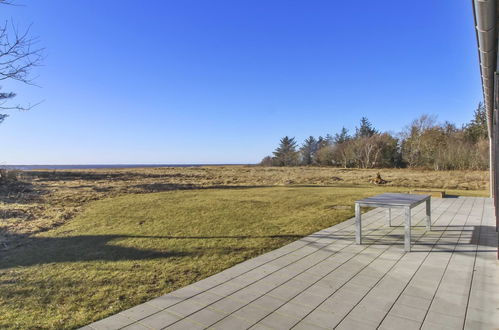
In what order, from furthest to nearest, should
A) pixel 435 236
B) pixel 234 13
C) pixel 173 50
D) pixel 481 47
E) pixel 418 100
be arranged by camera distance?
pixel 418 100 → pixel 173 50 → pixel 234 13 → pixel 435 236 → pixel 481 47

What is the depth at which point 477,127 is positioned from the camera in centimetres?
3047

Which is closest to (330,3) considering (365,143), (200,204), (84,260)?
(200,204)

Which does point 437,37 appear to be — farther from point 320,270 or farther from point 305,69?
point 320,270

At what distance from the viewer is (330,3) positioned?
9.77 meters

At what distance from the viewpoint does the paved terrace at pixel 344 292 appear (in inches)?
82.0

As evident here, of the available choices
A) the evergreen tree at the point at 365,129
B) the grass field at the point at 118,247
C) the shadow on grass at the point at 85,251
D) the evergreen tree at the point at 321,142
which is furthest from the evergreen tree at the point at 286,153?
the shadow on grass at the point at 85,251

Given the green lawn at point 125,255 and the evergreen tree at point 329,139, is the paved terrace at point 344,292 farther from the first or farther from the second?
the evergreen tree at point 329,139

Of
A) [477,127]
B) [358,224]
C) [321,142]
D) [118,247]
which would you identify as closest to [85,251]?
[118,247]

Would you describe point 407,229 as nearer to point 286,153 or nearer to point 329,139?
point 286,153

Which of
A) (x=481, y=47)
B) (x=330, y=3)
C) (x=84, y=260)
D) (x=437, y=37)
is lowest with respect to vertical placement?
(x=84, y=260)

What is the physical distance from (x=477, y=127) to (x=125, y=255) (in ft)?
126

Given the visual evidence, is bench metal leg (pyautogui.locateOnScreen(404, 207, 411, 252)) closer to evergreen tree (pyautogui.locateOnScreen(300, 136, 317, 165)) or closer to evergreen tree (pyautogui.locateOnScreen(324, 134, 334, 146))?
evergreen tree (pyautogui.locateOnScreen(300, 136, 317, 165))

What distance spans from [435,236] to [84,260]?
549 cm

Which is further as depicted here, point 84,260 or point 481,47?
point 84,260
